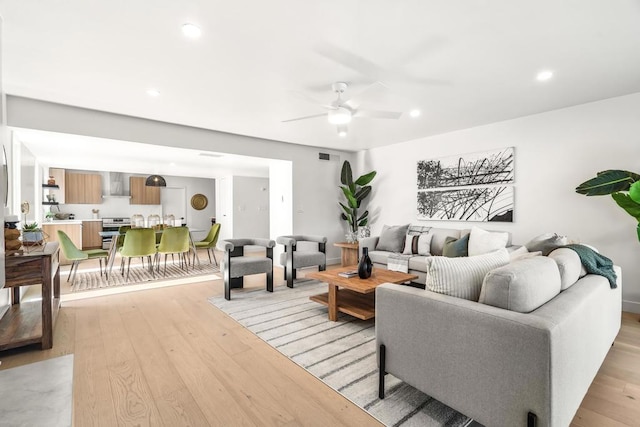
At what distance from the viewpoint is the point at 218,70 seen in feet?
9.23

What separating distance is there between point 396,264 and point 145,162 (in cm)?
613

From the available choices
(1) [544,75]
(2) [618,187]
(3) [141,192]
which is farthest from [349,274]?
(3) [141,192]

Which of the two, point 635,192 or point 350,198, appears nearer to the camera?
point 635,192

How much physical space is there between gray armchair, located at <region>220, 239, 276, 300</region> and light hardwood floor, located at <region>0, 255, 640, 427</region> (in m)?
0.70

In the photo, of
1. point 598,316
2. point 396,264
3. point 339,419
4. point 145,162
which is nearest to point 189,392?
point 339,419

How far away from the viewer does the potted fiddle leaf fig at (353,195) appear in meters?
6.04

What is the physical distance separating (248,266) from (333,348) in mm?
1884

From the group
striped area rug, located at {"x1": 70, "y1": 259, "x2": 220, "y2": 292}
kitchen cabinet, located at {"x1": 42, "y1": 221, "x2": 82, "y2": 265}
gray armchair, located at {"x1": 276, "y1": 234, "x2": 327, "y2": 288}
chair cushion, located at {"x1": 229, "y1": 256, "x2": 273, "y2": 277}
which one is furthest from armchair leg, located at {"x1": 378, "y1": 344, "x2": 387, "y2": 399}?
kitchen cabinet, located at {"x1": 42, "y1": 221, "x2": 82, "y2": 265}

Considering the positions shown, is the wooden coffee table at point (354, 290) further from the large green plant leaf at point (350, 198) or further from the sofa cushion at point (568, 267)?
the large green plant leaf at point (350, 198)

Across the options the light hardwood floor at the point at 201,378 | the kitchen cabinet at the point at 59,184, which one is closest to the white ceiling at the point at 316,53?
the light hardwood floor at the point at 201,378

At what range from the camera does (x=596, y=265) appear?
6.98 ft

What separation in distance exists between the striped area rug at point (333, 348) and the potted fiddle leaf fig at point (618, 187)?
275 centimetres

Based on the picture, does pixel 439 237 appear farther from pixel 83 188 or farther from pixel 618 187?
pixel 83 188

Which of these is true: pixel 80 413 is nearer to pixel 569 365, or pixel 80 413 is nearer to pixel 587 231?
pixel 569 365
